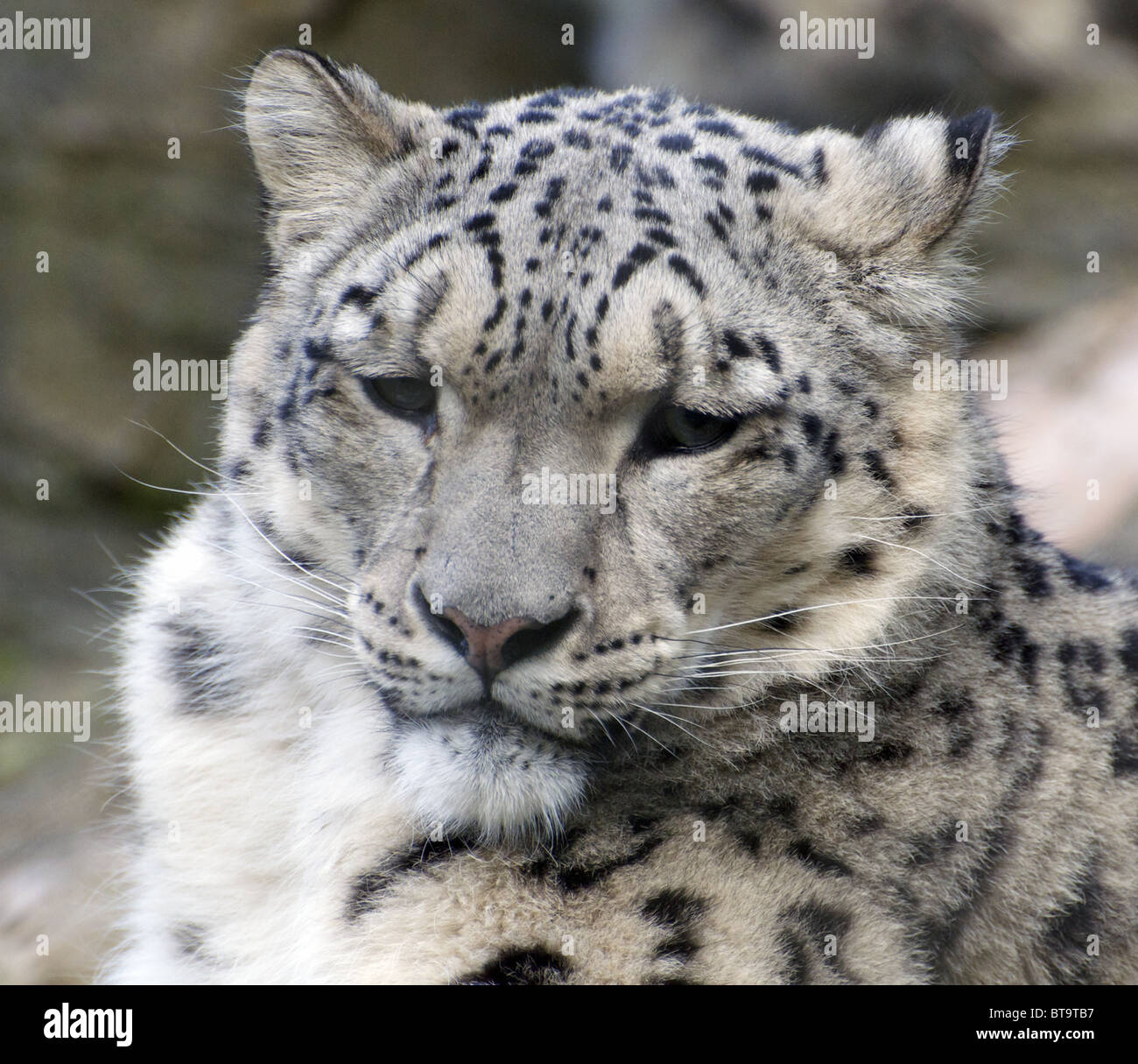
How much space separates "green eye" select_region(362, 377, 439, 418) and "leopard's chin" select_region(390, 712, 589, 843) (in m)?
0.72

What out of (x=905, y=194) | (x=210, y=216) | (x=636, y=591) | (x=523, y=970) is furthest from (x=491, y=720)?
(x=210, y=216)

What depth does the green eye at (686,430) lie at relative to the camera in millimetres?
2852

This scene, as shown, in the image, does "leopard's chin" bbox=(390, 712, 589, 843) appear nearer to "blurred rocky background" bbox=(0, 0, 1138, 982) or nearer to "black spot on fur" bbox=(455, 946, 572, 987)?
"black spot on fur" bbox=(455, 946, 572, 987)

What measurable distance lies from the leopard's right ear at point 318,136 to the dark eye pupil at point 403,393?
0.58 metres

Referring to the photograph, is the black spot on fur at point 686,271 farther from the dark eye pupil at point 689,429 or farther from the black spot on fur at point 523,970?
the black spot on fur at point 523,970

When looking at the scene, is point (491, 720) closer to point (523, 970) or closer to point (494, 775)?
point (494, 775)

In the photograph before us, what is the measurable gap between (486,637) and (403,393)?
0.71 meters

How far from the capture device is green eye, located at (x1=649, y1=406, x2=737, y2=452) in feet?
9.36

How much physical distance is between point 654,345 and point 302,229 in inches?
47.1

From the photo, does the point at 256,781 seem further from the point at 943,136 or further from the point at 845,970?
the point at 943,136

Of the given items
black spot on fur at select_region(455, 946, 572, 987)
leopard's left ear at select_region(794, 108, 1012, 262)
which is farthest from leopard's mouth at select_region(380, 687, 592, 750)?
leopard's left ear at select_region(794, 108, 1012, 262)

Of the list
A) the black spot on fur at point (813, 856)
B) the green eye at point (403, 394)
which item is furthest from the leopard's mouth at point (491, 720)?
the green eye at point (403, 394)

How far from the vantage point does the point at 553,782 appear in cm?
281

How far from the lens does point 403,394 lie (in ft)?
9.78
